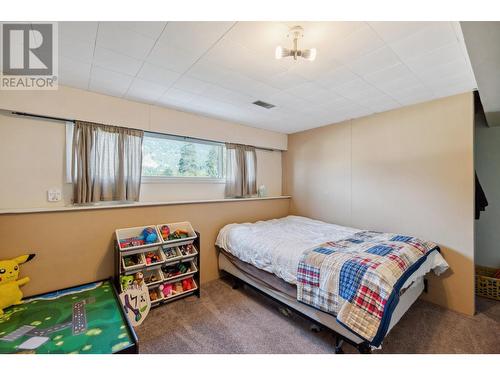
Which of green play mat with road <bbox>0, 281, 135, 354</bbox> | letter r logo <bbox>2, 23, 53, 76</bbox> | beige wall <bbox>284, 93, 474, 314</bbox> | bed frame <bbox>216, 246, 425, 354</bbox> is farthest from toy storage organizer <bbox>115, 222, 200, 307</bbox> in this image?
beige wall <bbox>284, 93, 474, 314</bbox>

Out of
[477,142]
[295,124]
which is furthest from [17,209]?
[477,142]

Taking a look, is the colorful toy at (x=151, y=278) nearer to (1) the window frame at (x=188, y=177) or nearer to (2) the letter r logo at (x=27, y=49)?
(1) the window frame at (x=188, y=177)

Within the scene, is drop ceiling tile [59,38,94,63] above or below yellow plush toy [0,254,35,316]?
above

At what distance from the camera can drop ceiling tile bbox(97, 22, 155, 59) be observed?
1370mm

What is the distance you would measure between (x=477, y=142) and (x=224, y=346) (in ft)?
13.5

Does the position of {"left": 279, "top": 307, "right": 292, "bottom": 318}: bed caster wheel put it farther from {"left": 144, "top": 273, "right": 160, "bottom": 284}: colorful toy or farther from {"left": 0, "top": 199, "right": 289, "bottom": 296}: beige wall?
{"left": 0, "top": 199, "right": 289, "bottom": 296}: beige wall

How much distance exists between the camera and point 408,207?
2.65 meters

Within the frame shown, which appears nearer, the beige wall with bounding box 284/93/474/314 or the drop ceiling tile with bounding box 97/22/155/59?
the drop ceiling tile with bounding box 97/22/155/59

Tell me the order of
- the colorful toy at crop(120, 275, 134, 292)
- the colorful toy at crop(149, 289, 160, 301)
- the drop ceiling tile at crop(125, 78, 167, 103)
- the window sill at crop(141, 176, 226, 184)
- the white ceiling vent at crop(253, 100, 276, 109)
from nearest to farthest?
the colorful toy at crop(120, 275, 134, 292) → the drop ceiling tile at crop(125, 78, 167, 103) → the colorful toy at crop(149, 289, 160, 301) → the white ceiling vent at crop(253, 100, 276, 109) → the window sill at crop(141, 176, 226, 184)

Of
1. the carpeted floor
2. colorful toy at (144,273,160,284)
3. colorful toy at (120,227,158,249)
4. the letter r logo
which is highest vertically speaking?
the letter r logo

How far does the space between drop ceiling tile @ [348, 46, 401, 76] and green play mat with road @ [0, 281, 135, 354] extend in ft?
8.75

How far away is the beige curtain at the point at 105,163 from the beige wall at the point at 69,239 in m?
0.22

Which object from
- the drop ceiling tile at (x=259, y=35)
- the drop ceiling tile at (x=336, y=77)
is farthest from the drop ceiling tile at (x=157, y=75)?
the drop ceiling tile at (x=336, y=77)

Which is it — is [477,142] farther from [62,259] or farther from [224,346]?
[62,259]
